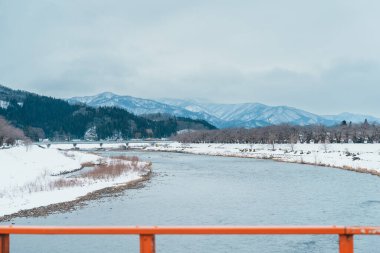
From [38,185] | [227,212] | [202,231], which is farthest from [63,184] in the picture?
[202,231]

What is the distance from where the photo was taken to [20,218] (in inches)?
957

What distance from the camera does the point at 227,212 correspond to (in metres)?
25.4

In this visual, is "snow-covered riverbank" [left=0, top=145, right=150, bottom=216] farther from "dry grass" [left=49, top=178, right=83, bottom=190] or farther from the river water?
the river water

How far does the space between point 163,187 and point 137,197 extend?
6.65m

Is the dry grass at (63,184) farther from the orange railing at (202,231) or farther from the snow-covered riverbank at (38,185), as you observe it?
the orange railing at (202,231)

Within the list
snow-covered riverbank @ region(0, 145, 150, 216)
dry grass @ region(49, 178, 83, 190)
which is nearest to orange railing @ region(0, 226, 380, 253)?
snow-covered riverbank @ region(0, 145, 150, 216)

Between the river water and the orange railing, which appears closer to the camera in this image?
the orange railing

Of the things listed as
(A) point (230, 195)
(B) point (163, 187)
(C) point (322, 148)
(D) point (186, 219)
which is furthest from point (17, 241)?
(C) point (322, 148)

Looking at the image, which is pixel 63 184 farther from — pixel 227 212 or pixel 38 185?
pixel 227 212

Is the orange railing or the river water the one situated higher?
the orange railing

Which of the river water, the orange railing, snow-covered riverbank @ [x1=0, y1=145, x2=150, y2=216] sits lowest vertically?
the river water

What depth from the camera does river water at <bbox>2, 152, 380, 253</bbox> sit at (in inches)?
672

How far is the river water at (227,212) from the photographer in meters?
17.1

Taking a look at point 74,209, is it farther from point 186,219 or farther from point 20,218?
point 186,219
